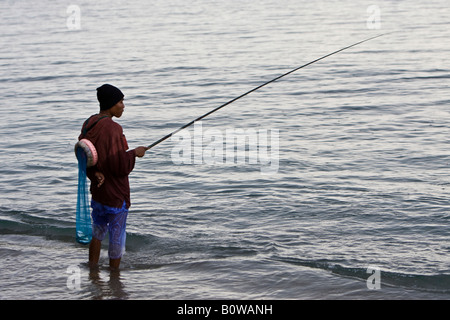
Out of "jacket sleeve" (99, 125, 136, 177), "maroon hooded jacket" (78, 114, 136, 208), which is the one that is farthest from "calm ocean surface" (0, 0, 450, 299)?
"jacket sleeve" (99, 125, 136, 177)

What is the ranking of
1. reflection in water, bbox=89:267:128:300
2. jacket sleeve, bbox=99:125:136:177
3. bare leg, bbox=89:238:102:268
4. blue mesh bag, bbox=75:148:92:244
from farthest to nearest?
1. bare leg, bbox=89:238:102:268
2. blue mesh bag, bbox=75:148:92:244
3. reflection in water, bbox=89:267:128:300
4. jacket sleeve, bbox=99:125:136:177

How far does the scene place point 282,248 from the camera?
623 centimetres

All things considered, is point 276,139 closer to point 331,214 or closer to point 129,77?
point 331,214

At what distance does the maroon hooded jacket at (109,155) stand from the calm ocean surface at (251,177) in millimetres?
751

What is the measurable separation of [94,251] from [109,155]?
995mm

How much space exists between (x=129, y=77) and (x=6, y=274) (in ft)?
40.1

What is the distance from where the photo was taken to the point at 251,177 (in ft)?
28.4

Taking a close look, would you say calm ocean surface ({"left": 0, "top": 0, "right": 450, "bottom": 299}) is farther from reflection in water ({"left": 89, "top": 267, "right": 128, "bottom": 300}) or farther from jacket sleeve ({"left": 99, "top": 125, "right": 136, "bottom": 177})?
jacket sleeve ({"left": 99, "top": 125, "right": 136, "bottom": 177})

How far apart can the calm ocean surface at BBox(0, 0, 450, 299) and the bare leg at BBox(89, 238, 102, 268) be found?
0.08 m

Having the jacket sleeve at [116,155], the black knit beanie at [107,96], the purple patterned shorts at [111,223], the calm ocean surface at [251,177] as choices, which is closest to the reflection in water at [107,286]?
the calm ocean surface at [251,177]

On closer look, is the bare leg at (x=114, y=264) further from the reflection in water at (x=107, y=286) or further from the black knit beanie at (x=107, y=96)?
the black knit beanie at (x=107, y=96)

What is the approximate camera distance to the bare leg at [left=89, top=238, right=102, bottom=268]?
5.47 meters

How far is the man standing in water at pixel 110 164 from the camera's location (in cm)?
489
